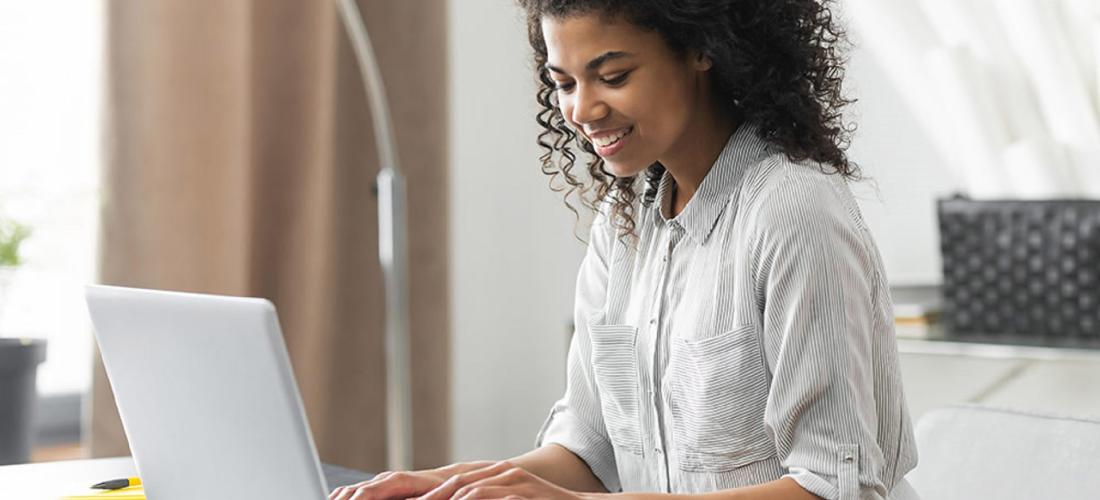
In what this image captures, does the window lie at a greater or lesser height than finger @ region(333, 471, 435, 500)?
greater

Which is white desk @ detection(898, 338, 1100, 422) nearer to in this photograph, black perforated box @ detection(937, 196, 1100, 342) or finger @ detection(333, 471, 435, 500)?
black perforated box @ detection(937, 196, 1100, 342)

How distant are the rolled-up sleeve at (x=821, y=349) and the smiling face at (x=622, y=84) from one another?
15 centimetres

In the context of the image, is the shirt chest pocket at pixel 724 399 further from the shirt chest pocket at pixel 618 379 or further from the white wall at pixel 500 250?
the white wall at pixel 500 250

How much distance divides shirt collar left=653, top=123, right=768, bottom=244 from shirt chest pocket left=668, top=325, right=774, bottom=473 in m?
0.12

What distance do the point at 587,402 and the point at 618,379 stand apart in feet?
0.31

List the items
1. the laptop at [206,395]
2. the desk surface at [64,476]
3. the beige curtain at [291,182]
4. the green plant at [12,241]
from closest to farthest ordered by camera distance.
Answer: the laptop at [206,395], the desk surface at [64,476], the green plant at [12,241], the beige curtain at [291,182]

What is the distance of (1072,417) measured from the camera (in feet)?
4.07

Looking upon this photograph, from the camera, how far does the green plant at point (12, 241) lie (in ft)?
7.14

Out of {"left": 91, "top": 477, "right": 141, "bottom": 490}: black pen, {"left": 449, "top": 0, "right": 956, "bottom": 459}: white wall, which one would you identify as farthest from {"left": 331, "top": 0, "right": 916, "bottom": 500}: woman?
{"left": 449, "top": 0, "right": 956, "bottom": 459}: white wall

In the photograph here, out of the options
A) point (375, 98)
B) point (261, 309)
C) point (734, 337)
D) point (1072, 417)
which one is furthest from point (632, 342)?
point (375, 98)

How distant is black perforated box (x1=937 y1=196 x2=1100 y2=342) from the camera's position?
2084 mm

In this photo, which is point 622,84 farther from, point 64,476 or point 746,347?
point 64,476

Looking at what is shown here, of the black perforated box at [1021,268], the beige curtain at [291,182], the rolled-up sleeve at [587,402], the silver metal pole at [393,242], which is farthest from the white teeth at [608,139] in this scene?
the beige curtain at [291,182]

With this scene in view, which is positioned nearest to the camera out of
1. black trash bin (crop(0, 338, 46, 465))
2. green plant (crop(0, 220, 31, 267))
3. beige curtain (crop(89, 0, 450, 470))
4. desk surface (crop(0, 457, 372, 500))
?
desk surface (crop(0, 457, 372, 500))
